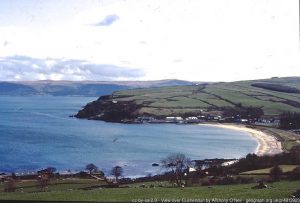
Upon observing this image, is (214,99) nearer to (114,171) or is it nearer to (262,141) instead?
(262,141)

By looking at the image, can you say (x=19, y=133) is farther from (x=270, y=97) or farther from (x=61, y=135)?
(x=270, y=97)

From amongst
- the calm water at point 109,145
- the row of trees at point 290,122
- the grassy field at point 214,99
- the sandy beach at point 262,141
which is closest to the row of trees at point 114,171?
the calm water at point 109,145

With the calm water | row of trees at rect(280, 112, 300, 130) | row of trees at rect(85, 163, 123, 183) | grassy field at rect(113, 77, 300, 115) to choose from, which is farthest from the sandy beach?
row of trees at rect(85, 163, 123, 183)

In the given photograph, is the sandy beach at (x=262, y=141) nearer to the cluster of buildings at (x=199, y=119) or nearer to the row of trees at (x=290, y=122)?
the cluster of buildings at (x=199, y=119)

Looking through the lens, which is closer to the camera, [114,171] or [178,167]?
[178,167]

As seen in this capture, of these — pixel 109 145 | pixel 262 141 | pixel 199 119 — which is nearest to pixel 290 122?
pixel 262 141
